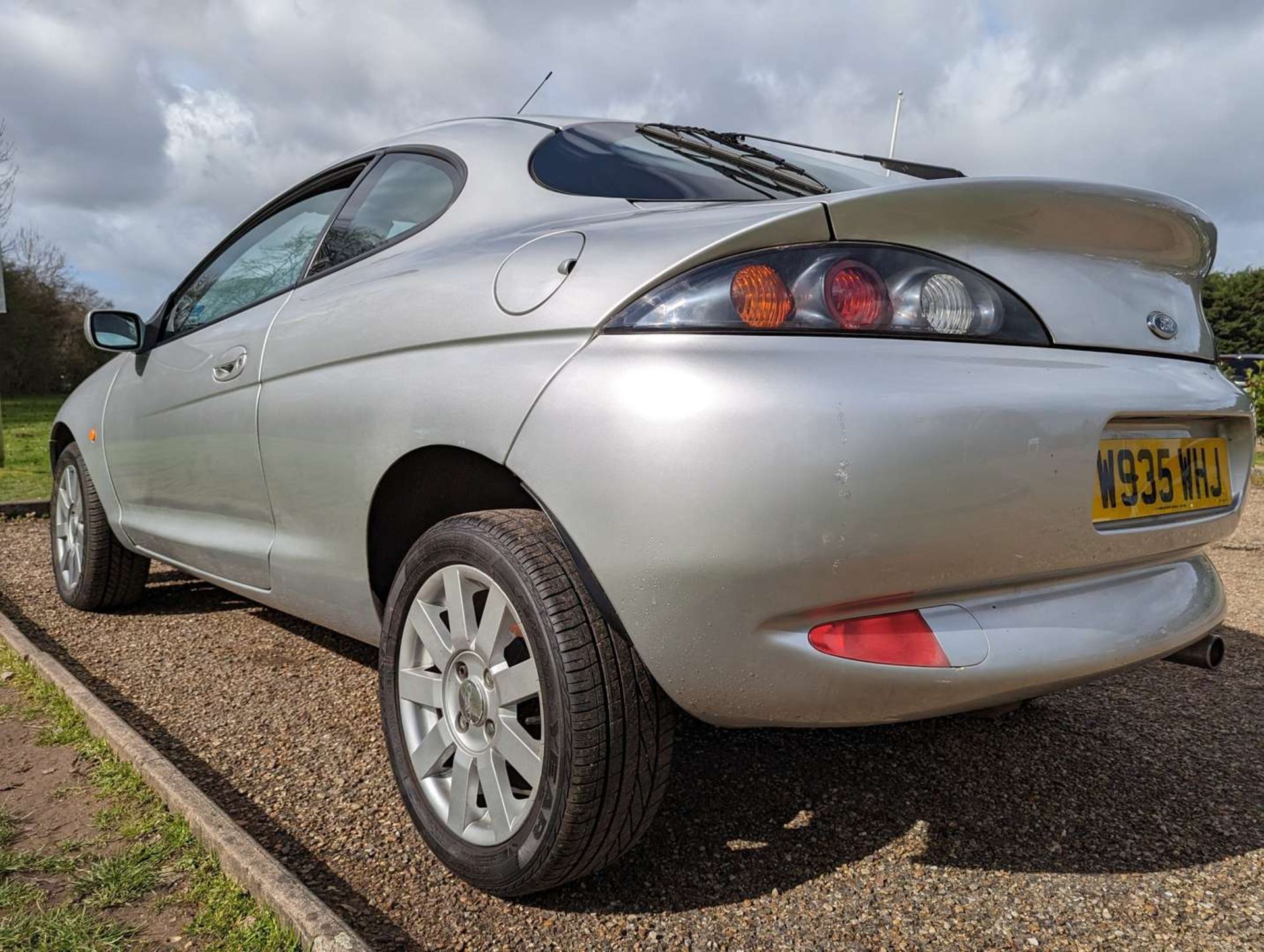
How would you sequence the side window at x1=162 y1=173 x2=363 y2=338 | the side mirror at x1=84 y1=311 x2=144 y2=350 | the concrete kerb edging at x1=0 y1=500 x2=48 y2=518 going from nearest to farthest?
the side window at x1=162 y1=173 x2=363 y2=338 < the side mirror at x1=84 y1=311 x2=144 y2=350 < the concrete kerb edging at x1=0 y1=500 x2=48 y2=518

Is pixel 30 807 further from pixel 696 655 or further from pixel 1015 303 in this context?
pixel 1015 303

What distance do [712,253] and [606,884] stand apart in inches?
48.9

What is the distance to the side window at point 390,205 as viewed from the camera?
97.2 inches

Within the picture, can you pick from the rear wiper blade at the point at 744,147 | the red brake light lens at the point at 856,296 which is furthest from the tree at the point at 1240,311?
the red brake light lens at the point at 856,296

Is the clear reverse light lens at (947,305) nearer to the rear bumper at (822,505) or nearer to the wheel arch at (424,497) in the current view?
the rear bumper at (822,505)

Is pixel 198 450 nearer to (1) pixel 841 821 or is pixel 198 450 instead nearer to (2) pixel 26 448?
(1) pixel 841 821

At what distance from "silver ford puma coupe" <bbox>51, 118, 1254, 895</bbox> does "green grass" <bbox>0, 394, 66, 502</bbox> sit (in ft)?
10.2

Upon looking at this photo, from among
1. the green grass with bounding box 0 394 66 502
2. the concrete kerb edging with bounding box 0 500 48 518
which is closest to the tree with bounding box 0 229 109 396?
the green grass with bounding box 0 394 66 502

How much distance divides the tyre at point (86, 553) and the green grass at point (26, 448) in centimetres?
31

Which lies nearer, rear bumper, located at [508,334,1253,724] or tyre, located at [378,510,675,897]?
rear bumper, located at [508,334,1253,724]

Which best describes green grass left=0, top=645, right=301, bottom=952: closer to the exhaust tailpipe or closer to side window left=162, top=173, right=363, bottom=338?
side window left=162, top=173, right=363, bottom=338

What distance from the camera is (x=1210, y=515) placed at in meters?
2.04

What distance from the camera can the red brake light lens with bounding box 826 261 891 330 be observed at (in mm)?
1604

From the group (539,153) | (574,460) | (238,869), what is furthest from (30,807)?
(539,153)
